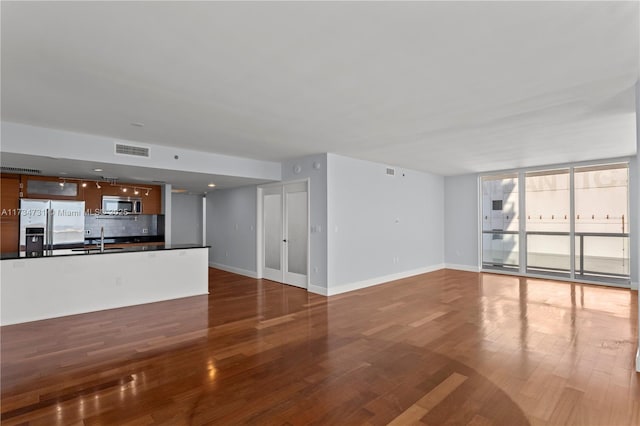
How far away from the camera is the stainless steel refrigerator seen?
614 cm

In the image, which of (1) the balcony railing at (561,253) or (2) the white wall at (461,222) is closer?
(1) the balcony railing at (561,253)

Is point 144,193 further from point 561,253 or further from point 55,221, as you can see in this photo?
point 561,253

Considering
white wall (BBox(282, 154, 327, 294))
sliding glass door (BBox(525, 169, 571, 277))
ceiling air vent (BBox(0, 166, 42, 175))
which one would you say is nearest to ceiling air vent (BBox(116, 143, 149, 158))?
ceiling air vent (BBox(0, 166, 42, 175))

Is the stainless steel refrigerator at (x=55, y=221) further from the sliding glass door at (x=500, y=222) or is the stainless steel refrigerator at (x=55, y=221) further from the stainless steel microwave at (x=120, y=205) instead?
the sliding glass door at (x=500, y=222)

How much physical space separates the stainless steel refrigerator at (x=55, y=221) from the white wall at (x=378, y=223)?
5239 millimetres

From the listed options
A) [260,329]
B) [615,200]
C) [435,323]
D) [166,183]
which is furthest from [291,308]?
[615,200]

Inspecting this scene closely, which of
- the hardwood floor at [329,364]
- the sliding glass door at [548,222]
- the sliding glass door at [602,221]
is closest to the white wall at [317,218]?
the hardwood floor at [329,364]

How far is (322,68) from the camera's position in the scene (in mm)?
2654

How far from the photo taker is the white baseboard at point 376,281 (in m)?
6.16

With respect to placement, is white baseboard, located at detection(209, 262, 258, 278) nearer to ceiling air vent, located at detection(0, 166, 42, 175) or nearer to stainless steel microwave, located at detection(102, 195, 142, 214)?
stainless steel microwave, located at detection(102, 195, 142, 214)

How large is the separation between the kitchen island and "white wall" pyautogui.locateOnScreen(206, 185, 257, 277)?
Answer: 1.84 meters

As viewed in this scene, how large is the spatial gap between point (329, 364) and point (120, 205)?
6405 millimetres

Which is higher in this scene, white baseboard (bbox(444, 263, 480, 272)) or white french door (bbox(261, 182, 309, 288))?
white french door (bbox(261, 182, 309, 288))

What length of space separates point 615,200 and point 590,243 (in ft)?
3.37
